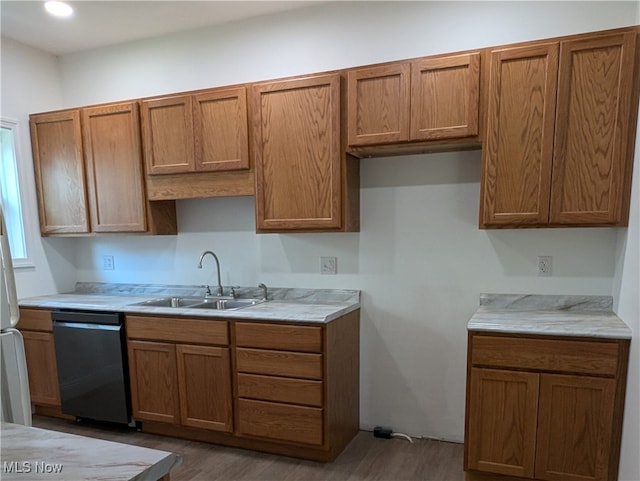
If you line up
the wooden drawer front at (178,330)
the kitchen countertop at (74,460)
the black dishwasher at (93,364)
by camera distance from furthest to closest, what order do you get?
the black dishwasher at (93,364)
the wooden drawer front at (178,330)
the kitchen countertop at (74,460)

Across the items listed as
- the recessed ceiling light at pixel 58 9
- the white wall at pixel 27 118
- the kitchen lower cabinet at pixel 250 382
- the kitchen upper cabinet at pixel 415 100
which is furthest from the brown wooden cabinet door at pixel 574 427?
the white wall at pixel 27 118

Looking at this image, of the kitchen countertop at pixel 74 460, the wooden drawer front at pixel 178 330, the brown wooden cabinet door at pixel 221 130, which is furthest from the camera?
the brown wooden cabinet door at pixel 221 130

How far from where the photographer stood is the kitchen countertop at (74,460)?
2.63 ft

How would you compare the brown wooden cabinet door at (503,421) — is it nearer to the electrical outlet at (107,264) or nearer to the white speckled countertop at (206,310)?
the white speckled countertop at (206,310)

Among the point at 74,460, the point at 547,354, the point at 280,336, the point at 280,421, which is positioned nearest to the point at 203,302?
the point at 280,336

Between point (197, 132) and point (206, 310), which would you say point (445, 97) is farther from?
point (206, 310)

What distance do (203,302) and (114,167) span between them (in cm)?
120

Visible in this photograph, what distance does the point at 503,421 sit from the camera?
6.43ft

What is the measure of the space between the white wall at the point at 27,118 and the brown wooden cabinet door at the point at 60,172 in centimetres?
6

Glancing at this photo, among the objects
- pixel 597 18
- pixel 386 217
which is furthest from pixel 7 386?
pixel 597 18

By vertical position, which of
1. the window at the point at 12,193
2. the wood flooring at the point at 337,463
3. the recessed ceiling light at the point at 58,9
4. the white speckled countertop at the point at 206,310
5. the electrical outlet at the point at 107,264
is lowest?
the wood flooring at the point at 337,463

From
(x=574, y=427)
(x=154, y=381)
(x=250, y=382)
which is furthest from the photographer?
(x=154, y=381)

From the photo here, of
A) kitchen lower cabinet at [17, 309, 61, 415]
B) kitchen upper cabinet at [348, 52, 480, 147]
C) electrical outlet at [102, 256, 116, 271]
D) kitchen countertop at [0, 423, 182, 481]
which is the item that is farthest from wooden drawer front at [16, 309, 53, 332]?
kitchen upper cabinet at [348, 52, 480, 147]

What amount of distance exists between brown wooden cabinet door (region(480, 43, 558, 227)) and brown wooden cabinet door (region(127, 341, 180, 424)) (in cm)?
218
